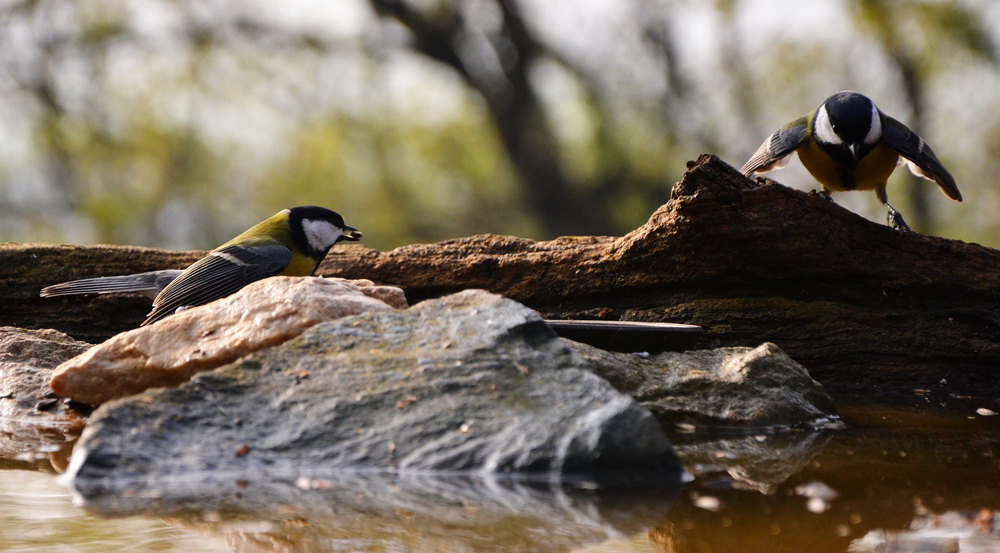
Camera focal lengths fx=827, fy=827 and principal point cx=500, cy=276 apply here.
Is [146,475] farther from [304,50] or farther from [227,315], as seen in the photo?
[304,50]

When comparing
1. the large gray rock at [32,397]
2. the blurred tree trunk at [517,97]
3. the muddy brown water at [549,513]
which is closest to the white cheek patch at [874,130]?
the muddy brown water at [549,513]

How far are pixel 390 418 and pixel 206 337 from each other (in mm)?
790

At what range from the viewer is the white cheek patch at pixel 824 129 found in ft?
12.0

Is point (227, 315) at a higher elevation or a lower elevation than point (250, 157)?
lower

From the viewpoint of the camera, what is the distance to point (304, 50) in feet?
36.9

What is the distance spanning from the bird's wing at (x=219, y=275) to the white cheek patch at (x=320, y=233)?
7.9 inches

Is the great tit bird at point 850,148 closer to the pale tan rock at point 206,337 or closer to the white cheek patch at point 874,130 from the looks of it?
the white cheek patch at point 874,130

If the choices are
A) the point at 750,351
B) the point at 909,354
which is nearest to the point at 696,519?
the point at 750,351

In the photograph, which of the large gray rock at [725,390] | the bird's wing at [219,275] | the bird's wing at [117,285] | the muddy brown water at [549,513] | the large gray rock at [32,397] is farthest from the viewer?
the bird's wing at [117,285]

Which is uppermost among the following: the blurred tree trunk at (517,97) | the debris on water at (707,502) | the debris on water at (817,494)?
the blurred tree trunk at (517,97)

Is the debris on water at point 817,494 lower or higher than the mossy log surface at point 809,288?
lower

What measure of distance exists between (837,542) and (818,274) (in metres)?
2.07

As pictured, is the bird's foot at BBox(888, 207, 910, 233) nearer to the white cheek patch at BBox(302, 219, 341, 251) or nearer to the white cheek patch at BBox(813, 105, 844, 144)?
the white cheek patch at BBox(813, 105, 844, 144)

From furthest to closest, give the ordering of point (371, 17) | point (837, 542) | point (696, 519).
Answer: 1. point (371, 17)
2. point (696, 519)
3. point (837, 542)
